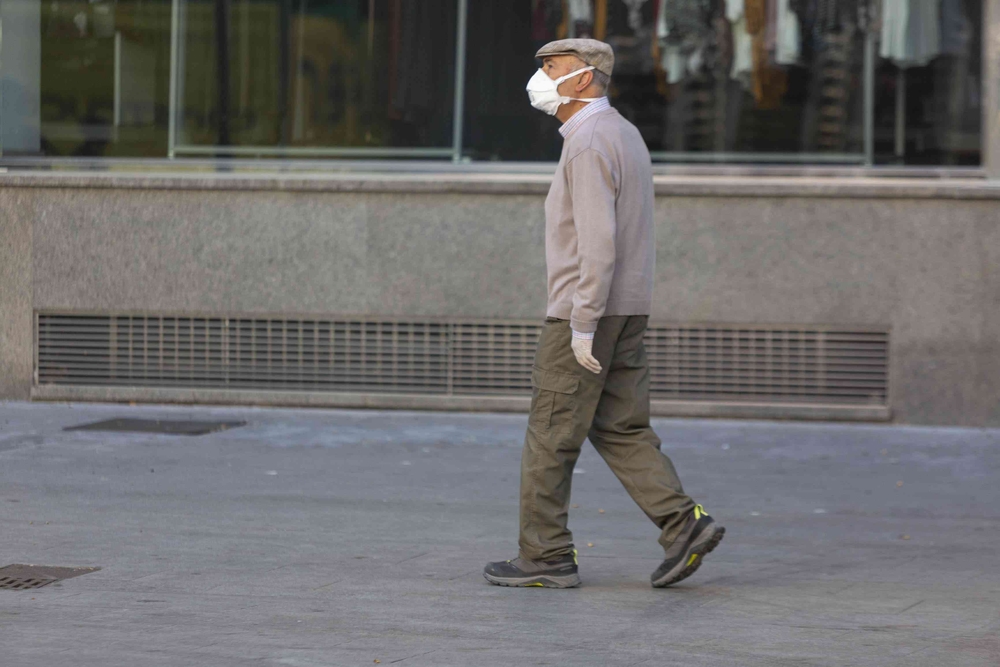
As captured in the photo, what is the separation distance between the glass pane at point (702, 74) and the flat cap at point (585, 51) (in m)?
5.16

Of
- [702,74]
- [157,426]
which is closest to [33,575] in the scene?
[157,426]

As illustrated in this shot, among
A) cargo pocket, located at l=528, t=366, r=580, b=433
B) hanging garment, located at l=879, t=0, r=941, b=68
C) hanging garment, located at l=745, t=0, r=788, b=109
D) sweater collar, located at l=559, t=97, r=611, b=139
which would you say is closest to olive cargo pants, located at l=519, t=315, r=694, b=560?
cargo pocket, located at l=528, t=366, r=580, b=433

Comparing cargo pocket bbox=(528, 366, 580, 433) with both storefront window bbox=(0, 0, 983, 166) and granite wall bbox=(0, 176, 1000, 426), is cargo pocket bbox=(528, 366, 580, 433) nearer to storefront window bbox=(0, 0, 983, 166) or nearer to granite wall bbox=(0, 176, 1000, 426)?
granite wall bbox=(0, 176, 1000, 426)

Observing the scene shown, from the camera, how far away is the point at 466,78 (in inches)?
443

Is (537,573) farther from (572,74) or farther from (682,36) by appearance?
(682,36)

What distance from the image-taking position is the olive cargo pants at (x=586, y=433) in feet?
18.6

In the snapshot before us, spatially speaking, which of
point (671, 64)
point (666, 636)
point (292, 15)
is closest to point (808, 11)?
point (671, 64)

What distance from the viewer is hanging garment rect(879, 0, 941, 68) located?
1066 cm

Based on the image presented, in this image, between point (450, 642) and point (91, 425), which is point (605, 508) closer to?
point (450, 642)

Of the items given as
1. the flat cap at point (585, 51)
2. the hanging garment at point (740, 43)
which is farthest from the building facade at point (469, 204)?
the flat cap at point (585, 51)

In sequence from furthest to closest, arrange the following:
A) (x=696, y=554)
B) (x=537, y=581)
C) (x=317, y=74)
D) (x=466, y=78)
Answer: (x=317, y=74)
(x=466, y=78)
(x=537, y=581)
(x=696, y=554)

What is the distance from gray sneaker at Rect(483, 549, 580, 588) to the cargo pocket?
1.58 feet

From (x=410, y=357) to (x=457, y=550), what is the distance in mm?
4590

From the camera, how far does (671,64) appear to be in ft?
36.1
